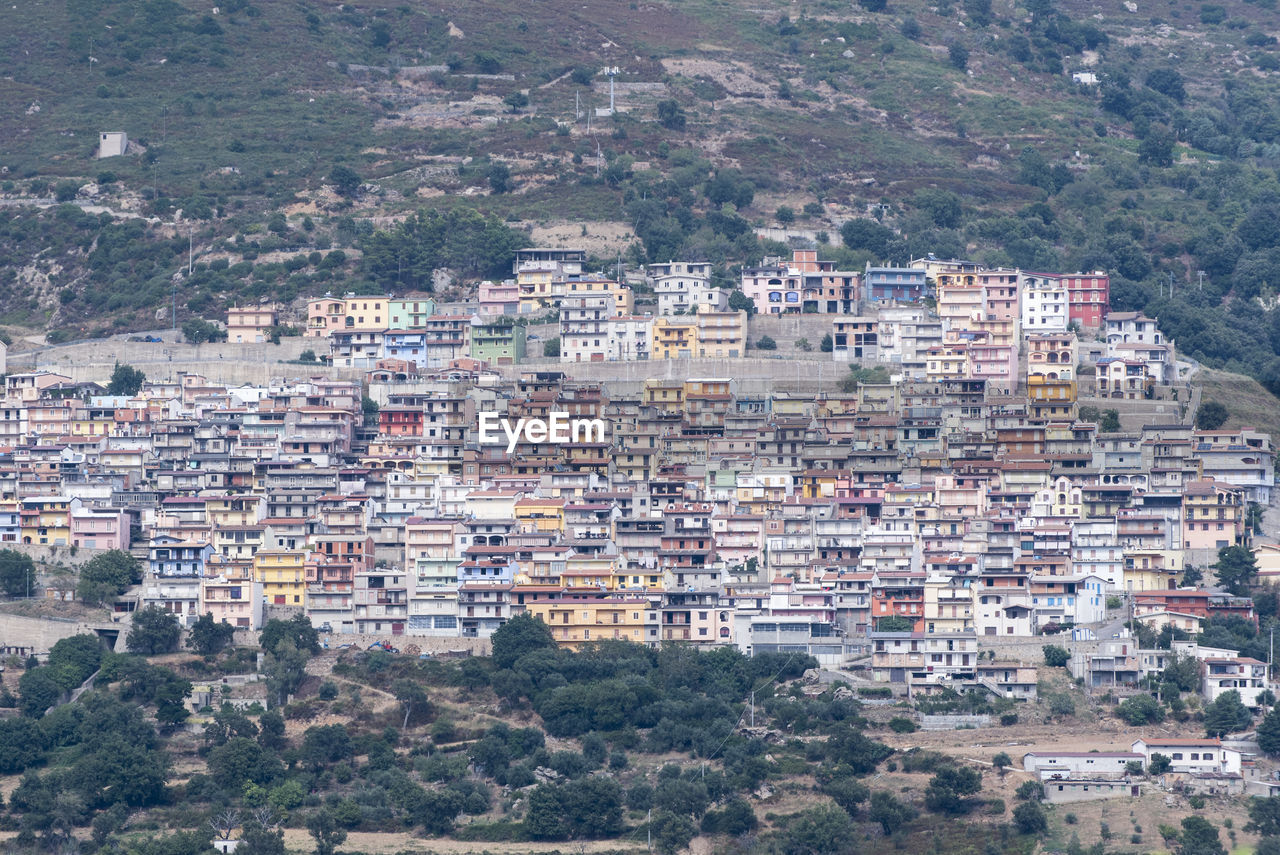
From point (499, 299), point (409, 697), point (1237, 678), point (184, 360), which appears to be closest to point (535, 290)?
point (499, 299)

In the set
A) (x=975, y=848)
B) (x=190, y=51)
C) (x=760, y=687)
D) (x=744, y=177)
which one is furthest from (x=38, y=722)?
(x=190, y=51)

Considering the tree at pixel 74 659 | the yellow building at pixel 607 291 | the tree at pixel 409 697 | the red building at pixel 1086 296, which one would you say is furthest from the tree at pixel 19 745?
the red building at pixel 1086 296

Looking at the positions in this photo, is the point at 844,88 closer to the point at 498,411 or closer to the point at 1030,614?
the point at 498,411

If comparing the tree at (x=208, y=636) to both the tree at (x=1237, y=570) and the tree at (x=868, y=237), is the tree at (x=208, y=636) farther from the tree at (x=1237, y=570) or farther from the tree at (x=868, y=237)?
the tree at (x=868, y=237)

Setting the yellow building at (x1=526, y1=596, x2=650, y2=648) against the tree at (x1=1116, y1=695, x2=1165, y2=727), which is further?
the yellow building at (x1=526, y1=596, x2=650, y2=648)

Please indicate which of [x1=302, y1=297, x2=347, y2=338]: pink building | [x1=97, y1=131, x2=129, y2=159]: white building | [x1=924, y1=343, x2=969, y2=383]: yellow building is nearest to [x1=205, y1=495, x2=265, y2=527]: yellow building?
[x1=302, y1=297, x2=347, y2=338]: pink building

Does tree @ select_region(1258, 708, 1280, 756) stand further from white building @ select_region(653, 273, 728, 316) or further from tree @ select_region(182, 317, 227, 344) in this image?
tree @ select_region(182, 317, 227, 344)
